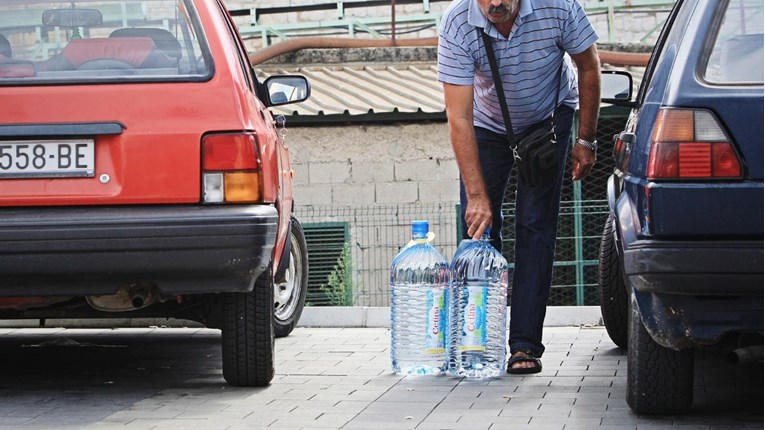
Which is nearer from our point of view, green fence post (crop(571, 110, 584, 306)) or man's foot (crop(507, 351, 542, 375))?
man's foot (crop(507, 351, 542, 375))

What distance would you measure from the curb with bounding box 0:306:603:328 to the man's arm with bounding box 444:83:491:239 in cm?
295

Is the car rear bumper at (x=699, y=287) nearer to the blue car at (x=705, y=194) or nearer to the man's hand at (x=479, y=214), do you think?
the blue car at (x=705, y=194)

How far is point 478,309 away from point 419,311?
376 mm

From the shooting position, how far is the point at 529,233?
662cm

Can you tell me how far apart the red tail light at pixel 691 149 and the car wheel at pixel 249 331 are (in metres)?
1.97

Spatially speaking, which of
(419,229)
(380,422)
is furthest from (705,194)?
(419,229)

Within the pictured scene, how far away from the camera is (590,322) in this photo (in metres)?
9.38

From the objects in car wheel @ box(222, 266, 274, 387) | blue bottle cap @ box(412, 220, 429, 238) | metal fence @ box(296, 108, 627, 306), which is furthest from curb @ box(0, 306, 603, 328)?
metal fence @ box(296, 108, 627, 306)

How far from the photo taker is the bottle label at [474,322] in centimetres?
631

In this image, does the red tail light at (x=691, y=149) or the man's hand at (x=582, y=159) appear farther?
the man's hand at (x=582, y=159)

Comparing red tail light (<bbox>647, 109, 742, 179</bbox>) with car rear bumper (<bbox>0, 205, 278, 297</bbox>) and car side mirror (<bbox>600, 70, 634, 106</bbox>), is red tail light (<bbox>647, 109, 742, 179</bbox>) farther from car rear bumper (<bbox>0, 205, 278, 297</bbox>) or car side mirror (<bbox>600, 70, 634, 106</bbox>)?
car side mirror (<bbox>600, 70, 634, 106</bbox>)

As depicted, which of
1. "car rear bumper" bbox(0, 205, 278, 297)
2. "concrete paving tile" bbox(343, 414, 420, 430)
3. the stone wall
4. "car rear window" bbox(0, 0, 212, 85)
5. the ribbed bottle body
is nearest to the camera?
"concrete paving tile" bbox(343, 414, 420, 430)

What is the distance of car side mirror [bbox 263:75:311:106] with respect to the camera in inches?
264

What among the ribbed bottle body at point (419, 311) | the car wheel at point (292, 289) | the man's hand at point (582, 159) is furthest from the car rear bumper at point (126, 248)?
the car wheel at point (292, 289)
